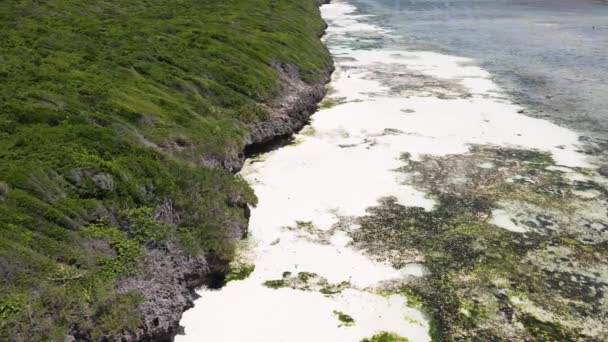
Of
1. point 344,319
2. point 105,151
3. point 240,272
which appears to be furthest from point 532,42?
point 105,151

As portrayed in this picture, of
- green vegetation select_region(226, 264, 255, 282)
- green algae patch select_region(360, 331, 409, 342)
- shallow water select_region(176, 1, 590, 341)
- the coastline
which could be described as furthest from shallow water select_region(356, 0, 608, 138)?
green vegetation select_region(226, 264, 255, 282)

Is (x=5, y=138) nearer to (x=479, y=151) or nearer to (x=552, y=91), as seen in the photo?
(x=479, y=151)

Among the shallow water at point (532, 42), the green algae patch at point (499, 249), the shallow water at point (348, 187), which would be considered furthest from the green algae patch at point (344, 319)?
the shallow water at point (532, 42)

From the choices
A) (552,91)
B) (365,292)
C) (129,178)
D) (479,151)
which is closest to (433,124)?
(479,151)

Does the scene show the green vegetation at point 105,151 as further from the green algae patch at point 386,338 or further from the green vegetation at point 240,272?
the green algae patch at point 386,338

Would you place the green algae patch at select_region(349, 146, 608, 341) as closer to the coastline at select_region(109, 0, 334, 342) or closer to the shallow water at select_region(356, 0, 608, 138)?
the coastline at select_region(109, 0, 334, 342)

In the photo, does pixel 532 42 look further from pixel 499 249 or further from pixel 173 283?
pixel 173 283
